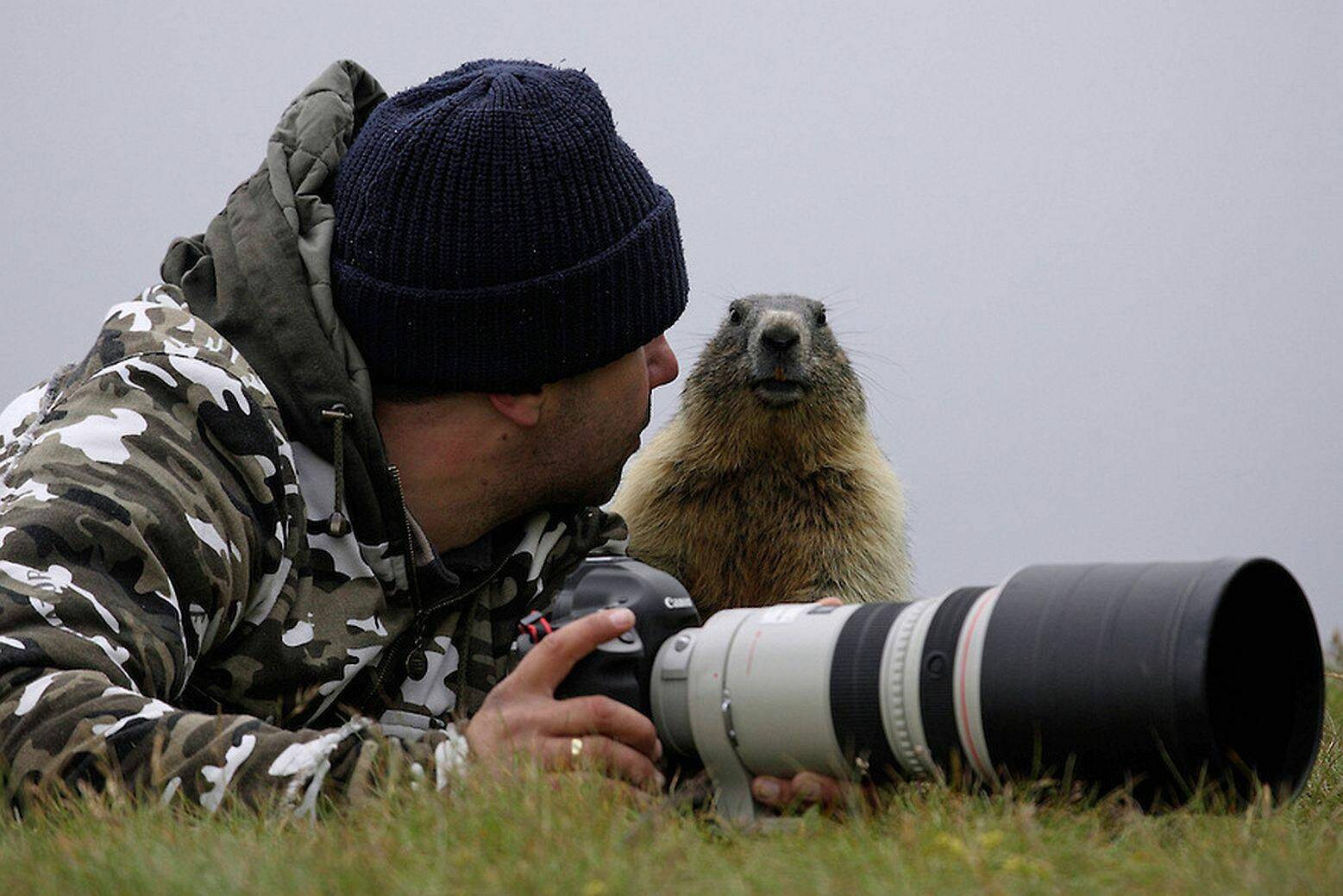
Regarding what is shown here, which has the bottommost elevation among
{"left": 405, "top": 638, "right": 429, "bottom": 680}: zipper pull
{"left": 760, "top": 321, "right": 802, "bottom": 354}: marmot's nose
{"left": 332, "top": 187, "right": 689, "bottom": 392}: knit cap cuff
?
{"left": 405, "top": 638, "right": 429, "bottom": 680}: zipper pull

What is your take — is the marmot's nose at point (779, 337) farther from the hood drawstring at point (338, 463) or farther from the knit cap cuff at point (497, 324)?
the hood drawstring at point (338, 463)

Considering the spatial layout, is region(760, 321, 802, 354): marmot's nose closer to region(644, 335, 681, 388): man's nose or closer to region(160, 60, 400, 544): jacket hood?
region(644, 335, 681, 388): man's nose

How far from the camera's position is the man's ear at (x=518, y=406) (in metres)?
3.99

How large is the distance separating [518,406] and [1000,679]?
5.65ft

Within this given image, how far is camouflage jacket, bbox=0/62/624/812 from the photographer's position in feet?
9.27

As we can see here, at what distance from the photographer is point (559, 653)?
296 cm

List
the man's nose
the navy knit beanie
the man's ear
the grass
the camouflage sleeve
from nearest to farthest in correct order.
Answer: the grass → the camouflage sleeve → the navy knit beanie → the man's ear → the man's nose

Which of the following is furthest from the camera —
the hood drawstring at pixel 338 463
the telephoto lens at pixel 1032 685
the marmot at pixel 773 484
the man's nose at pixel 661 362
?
the marmot at pixel 773 484

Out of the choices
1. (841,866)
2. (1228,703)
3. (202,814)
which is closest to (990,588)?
(1228,703)

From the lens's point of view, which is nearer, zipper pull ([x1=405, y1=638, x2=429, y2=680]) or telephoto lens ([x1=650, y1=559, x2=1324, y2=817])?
telephoto lens ([x1=650, y1=559, x2=1324, y2=817])

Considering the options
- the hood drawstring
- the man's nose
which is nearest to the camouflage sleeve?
the hood drawstring

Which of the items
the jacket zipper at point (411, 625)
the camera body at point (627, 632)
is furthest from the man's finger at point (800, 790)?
the jacket zipper at point (411, 625)

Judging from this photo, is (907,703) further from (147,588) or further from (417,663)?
(417,663)

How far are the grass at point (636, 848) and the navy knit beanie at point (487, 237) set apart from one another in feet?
4.85
